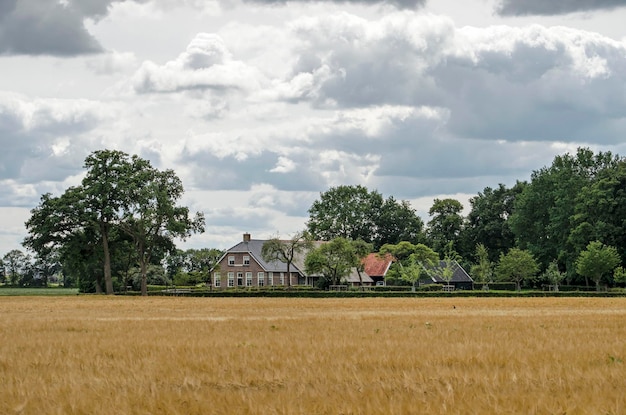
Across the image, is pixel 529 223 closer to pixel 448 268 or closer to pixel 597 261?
pixel 448 268

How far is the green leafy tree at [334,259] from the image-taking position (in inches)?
4309

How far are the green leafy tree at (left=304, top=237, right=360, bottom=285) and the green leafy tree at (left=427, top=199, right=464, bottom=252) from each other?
45551 millimetres

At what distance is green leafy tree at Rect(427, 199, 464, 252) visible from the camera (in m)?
156

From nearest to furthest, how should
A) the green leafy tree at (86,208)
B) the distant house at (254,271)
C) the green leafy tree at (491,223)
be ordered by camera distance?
the green leafy tree at (86,208)
the distant house at (254,271)
the green leafy tree at (491,223)

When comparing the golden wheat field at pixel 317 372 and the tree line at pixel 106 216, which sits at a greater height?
the tree line at pixel 106 216

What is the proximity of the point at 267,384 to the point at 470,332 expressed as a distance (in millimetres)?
12889

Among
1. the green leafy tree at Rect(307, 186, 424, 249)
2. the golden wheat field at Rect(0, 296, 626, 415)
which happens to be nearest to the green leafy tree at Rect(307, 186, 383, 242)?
the green leafy tree at Rect(307, 186, 424, 249)

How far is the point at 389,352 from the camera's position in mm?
18953

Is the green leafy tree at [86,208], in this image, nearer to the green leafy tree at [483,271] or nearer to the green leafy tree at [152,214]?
the green leafy tree at [152,214]

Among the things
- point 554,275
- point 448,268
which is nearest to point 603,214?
point 554,275

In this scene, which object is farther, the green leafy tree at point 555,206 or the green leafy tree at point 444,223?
the green leafy tree at point 444,223

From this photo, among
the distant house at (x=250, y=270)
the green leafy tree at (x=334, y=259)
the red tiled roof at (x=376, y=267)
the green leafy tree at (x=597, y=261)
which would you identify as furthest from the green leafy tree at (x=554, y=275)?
the distant house at (x=250, y=270)

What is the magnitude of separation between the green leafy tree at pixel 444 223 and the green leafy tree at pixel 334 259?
45551mm

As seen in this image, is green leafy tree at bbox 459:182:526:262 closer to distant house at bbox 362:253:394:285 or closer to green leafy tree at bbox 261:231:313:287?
distant house at bbox 362:253:394:285
